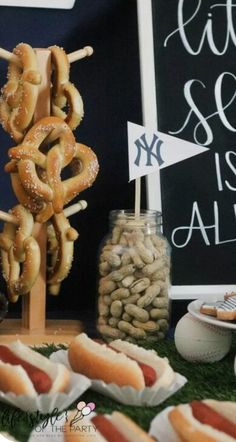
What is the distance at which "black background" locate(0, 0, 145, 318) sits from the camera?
4.97 feet

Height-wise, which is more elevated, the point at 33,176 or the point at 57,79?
the point at 57,79

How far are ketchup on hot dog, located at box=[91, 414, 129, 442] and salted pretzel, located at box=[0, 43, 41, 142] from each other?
54 centimetres

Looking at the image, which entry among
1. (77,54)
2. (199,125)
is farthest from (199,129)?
(77,54)

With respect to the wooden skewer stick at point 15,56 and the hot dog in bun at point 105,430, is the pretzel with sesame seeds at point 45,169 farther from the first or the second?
the hot dog in bun at point 105,430

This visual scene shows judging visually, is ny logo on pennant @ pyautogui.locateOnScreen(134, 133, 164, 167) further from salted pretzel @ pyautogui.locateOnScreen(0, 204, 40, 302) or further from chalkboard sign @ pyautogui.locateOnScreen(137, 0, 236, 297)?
salted pretzel @ pyautogui.locateOnScreen(0, 204, 40, 302)

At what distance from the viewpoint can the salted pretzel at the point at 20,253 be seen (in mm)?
1346

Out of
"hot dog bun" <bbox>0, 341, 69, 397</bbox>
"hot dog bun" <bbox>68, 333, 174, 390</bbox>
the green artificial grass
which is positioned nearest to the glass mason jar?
the green artificial grass

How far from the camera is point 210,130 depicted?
153 cm

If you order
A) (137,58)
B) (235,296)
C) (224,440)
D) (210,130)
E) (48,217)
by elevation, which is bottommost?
(224,440)

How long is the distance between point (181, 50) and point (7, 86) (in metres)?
0.37

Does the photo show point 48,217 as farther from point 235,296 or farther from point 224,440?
point 224,440

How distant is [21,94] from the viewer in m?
1.33

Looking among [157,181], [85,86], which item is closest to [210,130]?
[157,181]

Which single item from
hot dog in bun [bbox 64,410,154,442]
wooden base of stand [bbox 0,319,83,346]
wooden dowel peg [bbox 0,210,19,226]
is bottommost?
hot dog in bun [bbox 64,410,154,442]
